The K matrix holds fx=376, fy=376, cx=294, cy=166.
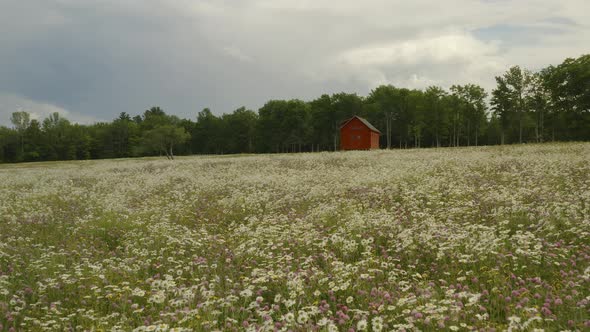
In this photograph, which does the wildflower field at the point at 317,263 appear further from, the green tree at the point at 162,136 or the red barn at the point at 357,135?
the green tree at the point at 162,136

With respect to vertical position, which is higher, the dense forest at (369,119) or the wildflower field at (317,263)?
the dense forest at (369,119)

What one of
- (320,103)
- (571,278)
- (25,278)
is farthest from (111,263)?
(320,103)

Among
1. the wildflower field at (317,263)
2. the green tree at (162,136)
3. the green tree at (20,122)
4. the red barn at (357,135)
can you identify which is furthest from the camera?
the green tree at (20,122)

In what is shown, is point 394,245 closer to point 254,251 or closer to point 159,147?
point 254,251

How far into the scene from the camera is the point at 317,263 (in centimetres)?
759

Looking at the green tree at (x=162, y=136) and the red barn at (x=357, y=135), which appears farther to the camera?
the red barn at (x=357, y=135)

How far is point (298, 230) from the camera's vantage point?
932 cm

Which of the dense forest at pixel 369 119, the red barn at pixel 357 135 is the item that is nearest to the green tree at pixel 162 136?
the dense forest at pixel 369 119

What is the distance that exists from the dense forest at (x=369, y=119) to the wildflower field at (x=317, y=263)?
54408mm

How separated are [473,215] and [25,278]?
10.3 meters

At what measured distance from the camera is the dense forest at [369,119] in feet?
206

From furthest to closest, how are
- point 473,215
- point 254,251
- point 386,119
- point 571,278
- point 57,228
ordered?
1. point 386,119
2. point 57,228
3. point 473,215
4. point 254,251
5. point 571,278

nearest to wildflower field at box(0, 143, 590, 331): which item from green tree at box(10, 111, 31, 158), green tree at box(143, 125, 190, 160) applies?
green tree at box(143, 125, 190, 160)

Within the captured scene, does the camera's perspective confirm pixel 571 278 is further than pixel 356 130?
No
